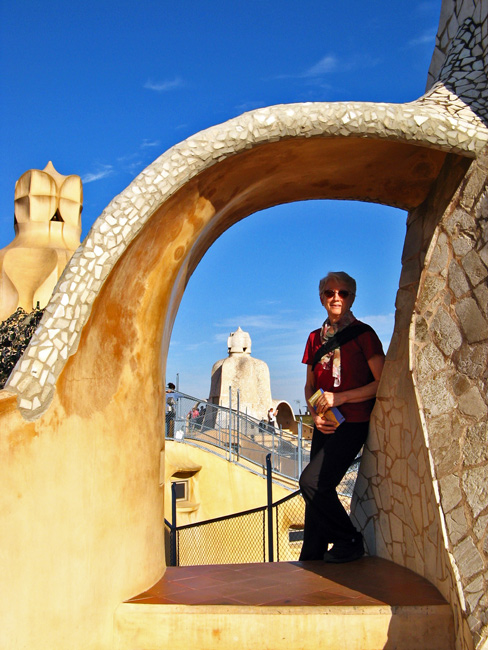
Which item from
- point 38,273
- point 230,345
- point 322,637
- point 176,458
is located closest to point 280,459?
point 176,458

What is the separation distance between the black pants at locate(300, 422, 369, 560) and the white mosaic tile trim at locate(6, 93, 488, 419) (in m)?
1.80

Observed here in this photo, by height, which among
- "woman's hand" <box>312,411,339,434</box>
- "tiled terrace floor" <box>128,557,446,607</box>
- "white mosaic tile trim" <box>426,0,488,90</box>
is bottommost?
"tiled terrace floor" <box>128,557,446,607</box>

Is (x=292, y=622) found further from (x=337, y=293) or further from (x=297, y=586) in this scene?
(x=337, y=293)

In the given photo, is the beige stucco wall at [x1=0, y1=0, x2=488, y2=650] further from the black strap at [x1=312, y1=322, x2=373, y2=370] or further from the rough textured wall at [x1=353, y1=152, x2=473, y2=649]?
the black strap at [x1=312, y1=322, x2=373, y2=370]

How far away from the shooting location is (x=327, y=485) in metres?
4.02

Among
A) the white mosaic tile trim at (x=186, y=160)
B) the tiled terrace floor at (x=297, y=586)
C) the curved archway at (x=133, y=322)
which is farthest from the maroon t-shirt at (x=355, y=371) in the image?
the white mosaic tile trim at (x=186, y=160)

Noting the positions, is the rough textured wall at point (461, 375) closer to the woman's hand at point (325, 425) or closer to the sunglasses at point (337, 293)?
the sunglasses at point (337, 293)

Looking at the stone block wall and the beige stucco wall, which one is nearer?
the beige stucco wall

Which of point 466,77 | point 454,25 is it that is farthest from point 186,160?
point 454,25

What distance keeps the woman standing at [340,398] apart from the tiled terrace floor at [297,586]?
0.54ft

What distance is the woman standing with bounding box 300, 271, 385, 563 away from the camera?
411cm

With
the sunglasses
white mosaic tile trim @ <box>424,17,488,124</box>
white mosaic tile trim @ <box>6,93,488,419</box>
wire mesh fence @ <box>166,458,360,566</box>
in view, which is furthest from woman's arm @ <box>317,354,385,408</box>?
wire mesh fence @ <box>166,458,360,566</box>

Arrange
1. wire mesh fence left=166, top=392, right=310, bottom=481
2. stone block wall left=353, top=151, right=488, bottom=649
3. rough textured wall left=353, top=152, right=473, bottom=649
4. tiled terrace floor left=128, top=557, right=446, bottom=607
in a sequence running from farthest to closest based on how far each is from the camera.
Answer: wire mesh fence left=166, top=392, right=310, bottom=481, rough textured wall left=353, top=152, right=473, bottom=649, tiled terrace floor left=128, top=557, right=446, bottom=607, stone block wall left=353, top=151, right=488, bottom=649

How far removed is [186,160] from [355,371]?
6.00 ft
